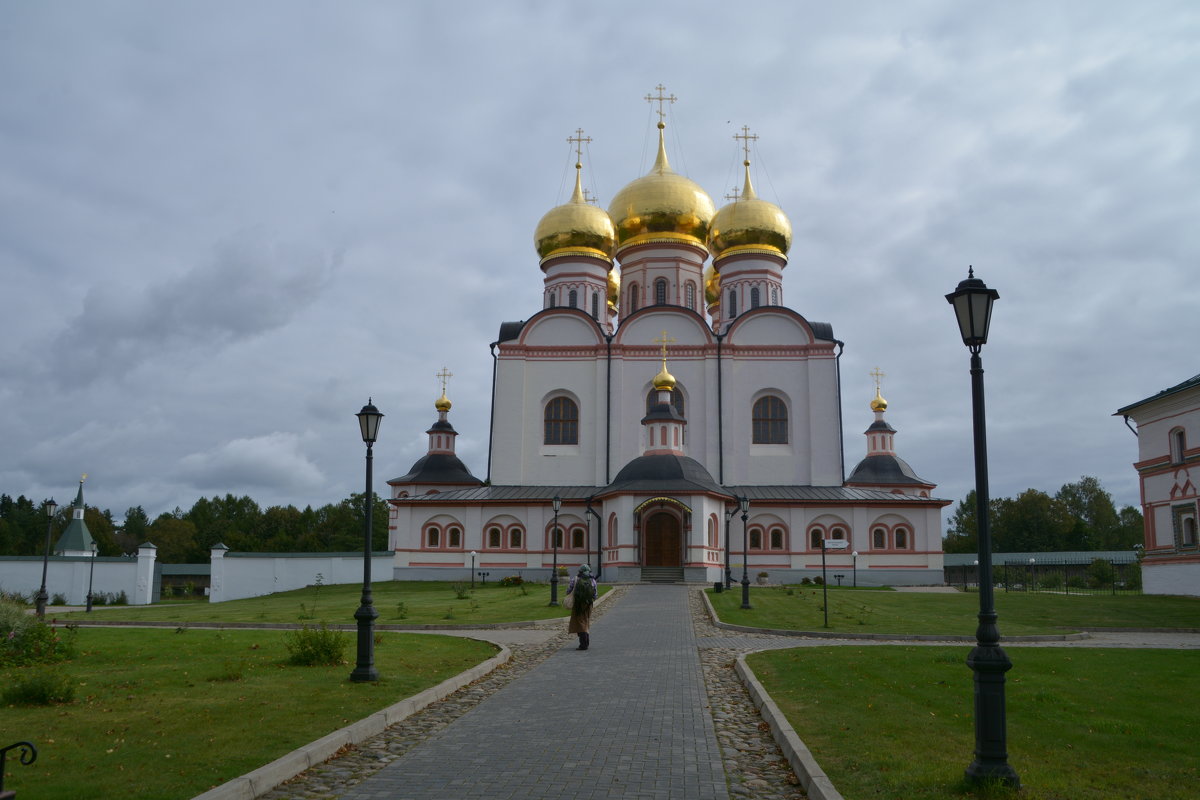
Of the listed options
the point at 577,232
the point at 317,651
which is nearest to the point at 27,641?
the point at 317,651

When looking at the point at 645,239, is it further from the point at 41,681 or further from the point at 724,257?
the point at 41,681

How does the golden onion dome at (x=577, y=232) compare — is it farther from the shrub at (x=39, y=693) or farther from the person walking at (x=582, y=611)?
the shrub at (x=39, y=693)

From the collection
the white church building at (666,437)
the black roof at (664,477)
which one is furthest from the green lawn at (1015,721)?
the white church building at (666,437)

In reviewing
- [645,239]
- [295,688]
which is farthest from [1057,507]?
[295,688]

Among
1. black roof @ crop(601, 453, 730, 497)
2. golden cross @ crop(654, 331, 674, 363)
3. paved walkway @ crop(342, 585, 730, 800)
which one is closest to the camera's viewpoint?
paved walkway @ crop(342, 585, 730, 800)

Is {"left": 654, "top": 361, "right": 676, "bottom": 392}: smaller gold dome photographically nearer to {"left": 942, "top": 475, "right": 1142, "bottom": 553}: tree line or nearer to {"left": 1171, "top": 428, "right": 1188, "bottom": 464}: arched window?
{"left": 1171, "top": 428, "right": 1188, "bottom": 464}: arched window

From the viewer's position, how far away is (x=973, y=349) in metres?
7.45

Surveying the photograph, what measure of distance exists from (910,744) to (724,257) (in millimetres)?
41116

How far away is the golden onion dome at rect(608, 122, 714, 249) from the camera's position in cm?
4731

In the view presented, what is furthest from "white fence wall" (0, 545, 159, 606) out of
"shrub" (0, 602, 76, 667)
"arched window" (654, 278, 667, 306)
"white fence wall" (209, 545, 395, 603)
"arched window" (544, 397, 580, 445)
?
"shrub" (0, 602, 76, 667)

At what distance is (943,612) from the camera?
77.7 ft

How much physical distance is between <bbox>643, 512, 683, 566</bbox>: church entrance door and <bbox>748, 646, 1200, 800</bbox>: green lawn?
22.9 meters

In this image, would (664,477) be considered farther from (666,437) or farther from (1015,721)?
(1015,721)

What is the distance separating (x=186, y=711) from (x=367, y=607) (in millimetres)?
2794
